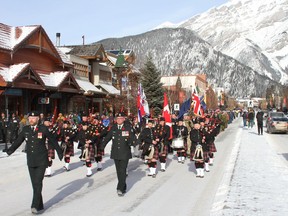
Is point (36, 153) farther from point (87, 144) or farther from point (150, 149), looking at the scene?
point (150, 149)

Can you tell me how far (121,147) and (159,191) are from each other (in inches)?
57.1

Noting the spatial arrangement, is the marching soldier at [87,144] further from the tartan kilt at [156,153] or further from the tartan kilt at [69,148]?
the tartan kilt at [156,153]

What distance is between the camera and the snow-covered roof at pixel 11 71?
2194 centimetres

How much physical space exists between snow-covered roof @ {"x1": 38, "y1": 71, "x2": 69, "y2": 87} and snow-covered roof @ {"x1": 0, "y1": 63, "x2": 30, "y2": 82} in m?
3.51

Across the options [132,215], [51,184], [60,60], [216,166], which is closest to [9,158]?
[51,184]

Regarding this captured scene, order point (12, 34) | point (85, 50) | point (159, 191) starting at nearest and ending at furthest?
point (159, 191)
point (12, 34)
point (85, 50)

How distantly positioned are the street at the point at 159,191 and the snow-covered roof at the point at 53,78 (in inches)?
549

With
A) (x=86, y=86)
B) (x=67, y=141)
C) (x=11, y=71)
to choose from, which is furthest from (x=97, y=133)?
(x=86, y=86)

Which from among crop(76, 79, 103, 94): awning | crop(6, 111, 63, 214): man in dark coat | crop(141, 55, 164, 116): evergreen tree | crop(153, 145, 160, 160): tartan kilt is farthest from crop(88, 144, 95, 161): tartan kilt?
crop(141, 55, 164, 116): evergreen tree

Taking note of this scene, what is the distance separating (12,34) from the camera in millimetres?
25469

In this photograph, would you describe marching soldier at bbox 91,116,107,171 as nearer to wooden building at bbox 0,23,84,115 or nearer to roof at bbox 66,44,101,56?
wooden building at bbox 0,23,84,115

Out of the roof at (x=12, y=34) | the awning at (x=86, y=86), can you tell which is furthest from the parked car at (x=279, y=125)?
the roof at (x=12, y=34)

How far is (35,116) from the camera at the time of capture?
7473 mm

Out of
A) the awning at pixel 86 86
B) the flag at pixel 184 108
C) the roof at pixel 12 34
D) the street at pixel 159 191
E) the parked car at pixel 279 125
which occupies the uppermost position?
the roof at pixel 12 34
